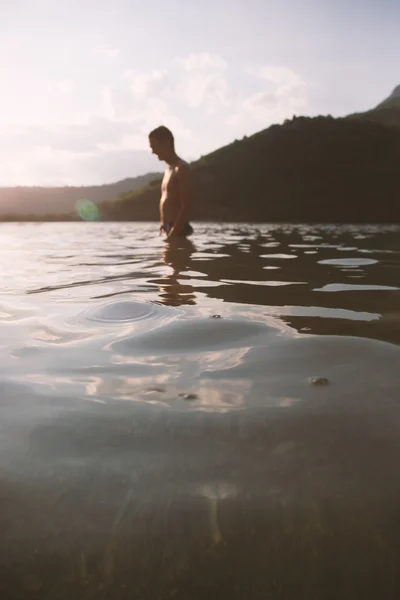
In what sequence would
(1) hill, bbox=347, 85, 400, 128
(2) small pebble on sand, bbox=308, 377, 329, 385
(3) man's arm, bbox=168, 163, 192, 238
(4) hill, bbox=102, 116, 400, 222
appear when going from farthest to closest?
(1) hill, bbox=347, 85, 400, 128 → (4) hill, bbox=102, 116, 400, 222 → (3) man's arm, bbox=168, 163, 192, 238 → (2) small pebble on sand, bbox=308, 377, 329, 385

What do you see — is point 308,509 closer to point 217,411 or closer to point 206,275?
point 217,411

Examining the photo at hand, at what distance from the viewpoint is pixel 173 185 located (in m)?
7.76

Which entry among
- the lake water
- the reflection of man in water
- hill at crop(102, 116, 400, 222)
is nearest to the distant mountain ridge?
hill at crop(102, 116, 400, 222)

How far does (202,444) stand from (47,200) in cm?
7560

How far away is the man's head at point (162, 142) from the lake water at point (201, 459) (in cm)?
590

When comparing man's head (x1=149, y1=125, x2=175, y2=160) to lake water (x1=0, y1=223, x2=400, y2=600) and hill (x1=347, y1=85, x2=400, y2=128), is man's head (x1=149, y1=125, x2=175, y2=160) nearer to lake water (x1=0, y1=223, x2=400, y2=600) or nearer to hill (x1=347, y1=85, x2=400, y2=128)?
lake water (x1=0, y1=223, x2=400, y2=600)

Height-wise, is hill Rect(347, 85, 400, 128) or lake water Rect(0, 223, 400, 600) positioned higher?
hill Rect(347, 85, 400, 128)

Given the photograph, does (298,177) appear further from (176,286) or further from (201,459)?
(201,459)

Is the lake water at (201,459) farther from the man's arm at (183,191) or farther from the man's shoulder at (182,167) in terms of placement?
the man's shoulder at (182,167)

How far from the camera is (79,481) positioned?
0.88 metres

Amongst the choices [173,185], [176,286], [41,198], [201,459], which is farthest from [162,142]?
[41,198]

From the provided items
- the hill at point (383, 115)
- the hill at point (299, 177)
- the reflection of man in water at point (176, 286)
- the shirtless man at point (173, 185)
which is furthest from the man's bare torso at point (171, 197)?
the hill at point (383, 115)

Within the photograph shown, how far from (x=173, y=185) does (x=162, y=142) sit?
68 cm

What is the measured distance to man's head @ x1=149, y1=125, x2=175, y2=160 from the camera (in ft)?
24.3
